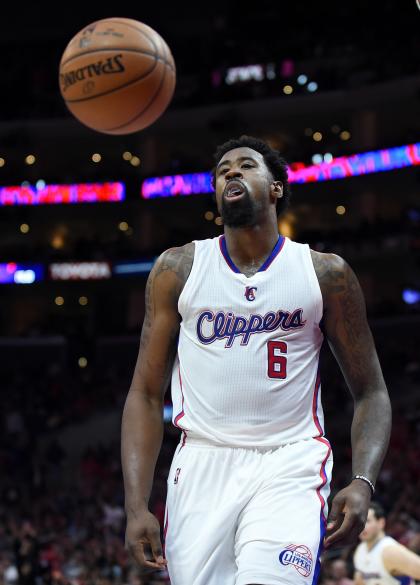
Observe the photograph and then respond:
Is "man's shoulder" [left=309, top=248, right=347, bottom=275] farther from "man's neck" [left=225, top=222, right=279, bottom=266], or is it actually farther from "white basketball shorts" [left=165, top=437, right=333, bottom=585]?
"white basketball shorts" [left=165, top=437, right=333, bottom=585]

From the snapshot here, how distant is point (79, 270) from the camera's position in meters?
29.4

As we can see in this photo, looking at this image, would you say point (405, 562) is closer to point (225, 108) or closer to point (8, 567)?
point (8, 567)

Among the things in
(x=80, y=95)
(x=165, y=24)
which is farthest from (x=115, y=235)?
(x=80, y=95)

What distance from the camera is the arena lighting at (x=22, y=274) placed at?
96.1 feet

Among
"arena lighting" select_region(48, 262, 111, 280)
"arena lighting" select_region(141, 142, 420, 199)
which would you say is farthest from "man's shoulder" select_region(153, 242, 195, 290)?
"arena lighting" select_region(48, 262, 111, 280)

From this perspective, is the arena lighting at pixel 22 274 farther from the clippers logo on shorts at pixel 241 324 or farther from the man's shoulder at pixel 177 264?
the clippers logo on shorts at pixel 241 324

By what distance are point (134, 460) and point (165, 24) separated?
108ft

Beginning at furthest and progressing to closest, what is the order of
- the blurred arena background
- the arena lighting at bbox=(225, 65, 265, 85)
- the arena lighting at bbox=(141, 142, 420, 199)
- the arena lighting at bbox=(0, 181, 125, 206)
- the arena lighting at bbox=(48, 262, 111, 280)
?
the arena lighting at bbox=(0, 181, 125, 206) < the arena lighting at bbox=(48, 262, 111, 280) < the arena lighting at bbox=(225, 65, 265, 85) < the arena lighting at bbox=(141, 142, 420, 199) < the blurred arena background

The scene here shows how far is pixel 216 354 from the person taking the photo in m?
3.25

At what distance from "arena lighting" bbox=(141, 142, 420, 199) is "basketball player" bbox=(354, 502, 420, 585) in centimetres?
1716

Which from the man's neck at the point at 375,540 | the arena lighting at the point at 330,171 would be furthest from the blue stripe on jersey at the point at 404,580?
the arena lighting at the point at 330,171

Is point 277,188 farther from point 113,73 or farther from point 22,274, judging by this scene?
point 22,274

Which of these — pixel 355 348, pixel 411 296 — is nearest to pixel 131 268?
pixel 411 296

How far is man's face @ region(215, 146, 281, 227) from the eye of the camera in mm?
3402
